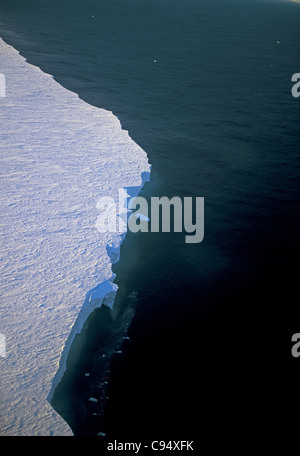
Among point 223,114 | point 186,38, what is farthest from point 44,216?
point 186,38

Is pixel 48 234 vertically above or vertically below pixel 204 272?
above

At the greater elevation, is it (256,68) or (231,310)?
(256,68)

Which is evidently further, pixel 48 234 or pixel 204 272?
pixel 204 272

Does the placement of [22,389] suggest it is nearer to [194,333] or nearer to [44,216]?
[194,333]

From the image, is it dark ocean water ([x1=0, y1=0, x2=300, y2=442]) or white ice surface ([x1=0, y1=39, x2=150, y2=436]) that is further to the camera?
dark ocean water ([x1=0, y1=0, x2=300, y2=442])
